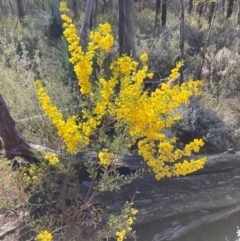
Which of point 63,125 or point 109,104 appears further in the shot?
point 109,104

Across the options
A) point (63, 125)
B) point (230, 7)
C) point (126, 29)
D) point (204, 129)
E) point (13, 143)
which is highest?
point (230, 7)

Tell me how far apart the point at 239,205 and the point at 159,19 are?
9.55m

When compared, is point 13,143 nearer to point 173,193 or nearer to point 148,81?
point 173,193

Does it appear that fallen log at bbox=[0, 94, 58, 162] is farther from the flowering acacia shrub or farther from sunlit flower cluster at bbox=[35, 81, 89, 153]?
sunlit flower cluster at bbox=[35, 81, 89, 153]

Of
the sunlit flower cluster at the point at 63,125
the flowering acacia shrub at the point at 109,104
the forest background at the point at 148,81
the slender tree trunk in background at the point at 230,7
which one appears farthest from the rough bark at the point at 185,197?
the slender tree trunk in background at the point at 230,7

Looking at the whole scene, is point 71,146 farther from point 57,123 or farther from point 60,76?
point 60,76

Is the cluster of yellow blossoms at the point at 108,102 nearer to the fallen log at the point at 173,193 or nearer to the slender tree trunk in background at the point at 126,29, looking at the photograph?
the fallen log at the point at 173,193

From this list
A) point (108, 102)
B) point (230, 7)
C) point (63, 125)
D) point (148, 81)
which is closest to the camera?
point (63, 125)

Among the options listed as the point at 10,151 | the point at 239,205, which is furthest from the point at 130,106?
the point at 239,205

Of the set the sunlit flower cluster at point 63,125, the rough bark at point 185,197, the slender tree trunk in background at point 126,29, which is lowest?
the rough bark at point 185,197

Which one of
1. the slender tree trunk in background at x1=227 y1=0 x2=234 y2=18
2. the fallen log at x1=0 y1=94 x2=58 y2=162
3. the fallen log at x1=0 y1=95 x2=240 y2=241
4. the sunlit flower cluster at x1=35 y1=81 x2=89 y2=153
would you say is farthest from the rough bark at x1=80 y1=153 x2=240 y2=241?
the slender tree trunk in background at x1=227 y1=0 x2=234 y2=18

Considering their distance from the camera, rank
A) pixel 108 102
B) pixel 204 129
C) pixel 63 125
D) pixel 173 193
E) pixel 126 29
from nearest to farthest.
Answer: pixel 63 125 < pixel 108 102 < pixel 173 193 < pixel 204 129 < pixel 126 29

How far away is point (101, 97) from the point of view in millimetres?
2340

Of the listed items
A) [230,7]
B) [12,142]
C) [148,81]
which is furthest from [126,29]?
[230,7]
